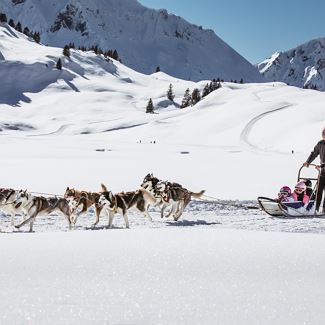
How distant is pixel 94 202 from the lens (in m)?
9.36

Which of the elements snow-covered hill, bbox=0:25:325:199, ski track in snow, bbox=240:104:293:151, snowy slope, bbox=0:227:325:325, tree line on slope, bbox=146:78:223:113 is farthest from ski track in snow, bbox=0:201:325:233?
tree line on slope, bbox=146:78:223:113

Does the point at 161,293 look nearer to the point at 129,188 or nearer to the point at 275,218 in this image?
the point at 275,218

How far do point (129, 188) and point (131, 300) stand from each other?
10.7m

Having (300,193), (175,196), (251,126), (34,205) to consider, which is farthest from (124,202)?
A: (251,126)

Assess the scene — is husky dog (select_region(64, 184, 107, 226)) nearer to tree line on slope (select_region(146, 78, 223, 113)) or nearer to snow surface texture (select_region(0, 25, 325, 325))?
snow surface texture (select_region(0, 25, 325, 325))

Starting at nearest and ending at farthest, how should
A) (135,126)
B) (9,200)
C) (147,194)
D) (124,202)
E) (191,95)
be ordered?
1. (9,200)
2. (124,202)
3. (147,194)
4. (135,126)
5. (191,95)

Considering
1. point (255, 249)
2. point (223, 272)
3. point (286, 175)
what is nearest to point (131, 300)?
point (223, 272)

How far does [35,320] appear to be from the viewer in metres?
3.03

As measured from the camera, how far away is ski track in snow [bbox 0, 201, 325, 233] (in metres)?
8.70

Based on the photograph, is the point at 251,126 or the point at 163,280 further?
the point at 251,126

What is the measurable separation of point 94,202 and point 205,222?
2.26 metres

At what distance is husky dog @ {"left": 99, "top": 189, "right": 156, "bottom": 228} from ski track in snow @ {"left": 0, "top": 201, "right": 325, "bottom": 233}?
10.6 inches

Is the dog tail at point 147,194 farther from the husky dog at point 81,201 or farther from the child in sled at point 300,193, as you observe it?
the child in sled at point 300,193

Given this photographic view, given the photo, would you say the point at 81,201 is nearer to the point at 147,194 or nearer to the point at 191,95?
the point at 147,194
